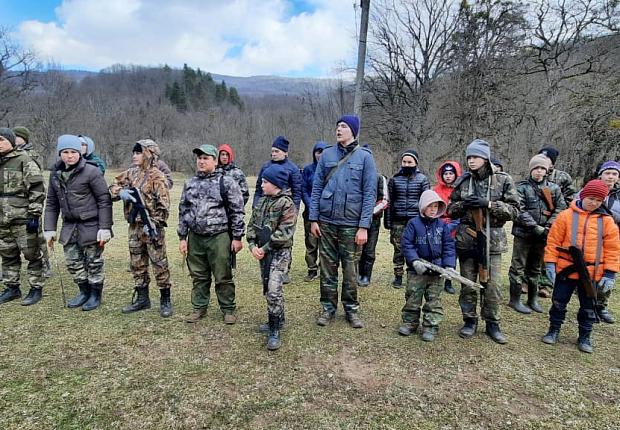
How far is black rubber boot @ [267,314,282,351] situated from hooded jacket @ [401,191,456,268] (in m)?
1.53

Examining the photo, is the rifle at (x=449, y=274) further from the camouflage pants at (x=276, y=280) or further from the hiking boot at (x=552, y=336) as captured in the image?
the camouflage pants at (x=276, y=280)

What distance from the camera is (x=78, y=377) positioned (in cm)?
329

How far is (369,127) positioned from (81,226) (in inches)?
888

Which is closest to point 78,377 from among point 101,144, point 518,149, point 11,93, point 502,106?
point 518,149

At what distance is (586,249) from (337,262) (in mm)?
2528

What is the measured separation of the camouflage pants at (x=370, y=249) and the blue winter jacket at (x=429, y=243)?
158cm

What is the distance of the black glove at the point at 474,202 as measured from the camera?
3900 mm

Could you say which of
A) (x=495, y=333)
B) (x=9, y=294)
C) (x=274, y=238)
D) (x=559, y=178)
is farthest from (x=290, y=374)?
(x=559, y=178)

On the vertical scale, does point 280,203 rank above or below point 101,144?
below

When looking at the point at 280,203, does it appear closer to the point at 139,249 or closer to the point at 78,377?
the point at 139,249

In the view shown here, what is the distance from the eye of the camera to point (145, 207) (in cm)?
432

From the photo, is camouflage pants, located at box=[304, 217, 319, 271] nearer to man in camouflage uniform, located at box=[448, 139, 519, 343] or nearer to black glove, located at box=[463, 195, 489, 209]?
man in camouflage uniform, located at box=[448, 139, 519, 343]

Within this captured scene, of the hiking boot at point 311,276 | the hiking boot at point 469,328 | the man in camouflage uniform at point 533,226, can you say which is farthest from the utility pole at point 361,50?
the hiking boot at point 469,328

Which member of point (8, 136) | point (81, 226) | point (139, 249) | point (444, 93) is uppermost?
point (444, 93)
